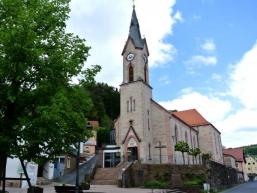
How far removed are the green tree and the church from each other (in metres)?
29.2

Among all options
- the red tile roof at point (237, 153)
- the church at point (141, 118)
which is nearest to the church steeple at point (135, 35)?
the church at point (141, 118)

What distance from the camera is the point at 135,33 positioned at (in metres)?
51.6

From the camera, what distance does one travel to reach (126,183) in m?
34.0

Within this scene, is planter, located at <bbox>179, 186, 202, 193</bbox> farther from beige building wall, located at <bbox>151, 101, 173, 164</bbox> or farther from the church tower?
beige building wall, located at <bbox>151, 101, 173, 164</bbox>

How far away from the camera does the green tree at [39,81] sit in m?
13.8

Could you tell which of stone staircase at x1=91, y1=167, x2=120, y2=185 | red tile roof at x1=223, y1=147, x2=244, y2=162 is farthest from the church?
red tile roof at x1=223, y1=147, x2=244, y2=162

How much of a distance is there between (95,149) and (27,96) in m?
44.6

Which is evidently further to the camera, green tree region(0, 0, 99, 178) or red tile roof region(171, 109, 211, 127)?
red tile roof region(171, 109, 211, 127)

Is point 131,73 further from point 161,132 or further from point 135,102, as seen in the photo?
point 161,132

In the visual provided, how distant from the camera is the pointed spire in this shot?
5051cm

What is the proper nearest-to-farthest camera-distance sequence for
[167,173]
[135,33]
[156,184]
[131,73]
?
[156,184] → [167,173] → [131,73] → [135,33]

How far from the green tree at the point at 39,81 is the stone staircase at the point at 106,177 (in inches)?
834

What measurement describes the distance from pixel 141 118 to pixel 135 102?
9.00ft

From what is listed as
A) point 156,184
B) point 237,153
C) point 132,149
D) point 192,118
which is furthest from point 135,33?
point 237,153
